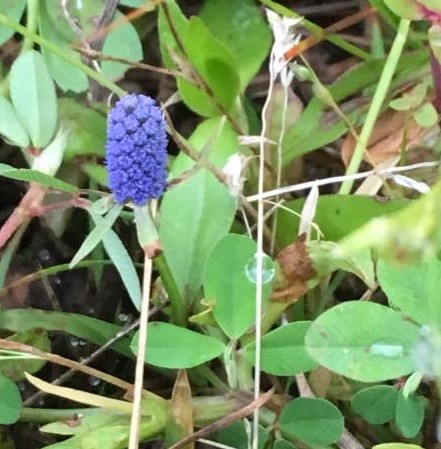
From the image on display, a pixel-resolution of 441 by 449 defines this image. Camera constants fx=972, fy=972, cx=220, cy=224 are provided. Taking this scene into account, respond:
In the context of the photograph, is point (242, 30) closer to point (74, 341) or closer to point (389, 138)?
point (389, 138)

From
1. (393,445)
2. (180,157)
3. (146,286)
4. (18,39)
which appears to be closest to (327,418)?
(393,445)

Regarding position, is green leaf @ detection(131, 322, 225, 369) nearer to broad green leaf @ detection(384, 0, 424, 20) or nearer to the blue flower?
the blue flower

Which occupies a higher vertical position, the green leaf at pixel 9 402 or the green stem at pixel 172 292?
the green stem at pixel 172 292

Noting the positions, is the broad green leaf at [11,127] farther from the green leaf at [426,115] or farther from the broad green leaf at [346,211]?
the green leaf at [426,115]

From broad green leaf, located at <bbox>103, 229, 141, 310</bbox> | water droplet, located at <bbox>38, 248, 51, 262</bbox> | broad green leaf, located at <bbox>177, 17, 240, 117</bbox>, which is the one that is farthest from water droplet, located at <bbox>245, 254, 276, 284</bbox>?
water droplet, located at <bbox>38, 248, 51, 262</bbox>

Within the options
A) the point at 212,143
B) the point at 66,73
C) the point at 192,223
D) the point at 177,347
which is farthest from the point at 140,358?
the point at 66,73

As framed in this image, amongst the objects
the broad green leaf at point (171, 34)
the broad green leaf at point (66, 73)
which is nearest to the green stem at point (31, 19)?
the broad green leaf at point (66, 73)

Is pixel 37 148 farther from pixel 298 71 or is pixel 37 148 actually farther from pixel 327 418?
pixel 327 418
